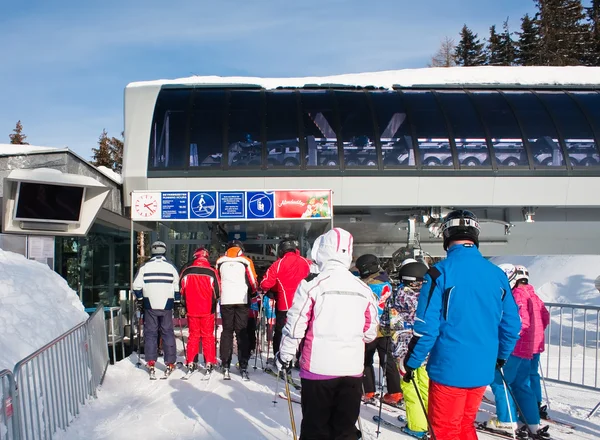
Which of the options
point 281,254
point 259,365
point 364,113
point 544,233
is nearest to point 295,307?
point 281,254

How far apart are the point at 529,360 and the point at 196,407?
3.62 m

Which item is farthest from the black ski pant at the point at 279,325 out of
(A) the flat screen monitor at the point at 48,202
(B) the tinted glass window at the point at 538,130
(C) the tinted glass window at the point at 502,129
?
(B) the tinted glass window at the point at 538,130

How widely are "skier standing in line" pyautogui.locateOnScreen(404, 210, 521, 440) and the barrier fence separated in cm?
268

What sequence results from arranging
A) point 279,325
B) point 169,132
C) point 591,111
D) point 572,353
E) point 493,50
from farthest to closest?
1. point 493,50
2. point 591,111
3. point 169,132
4. point 572,353
5. point 279,325

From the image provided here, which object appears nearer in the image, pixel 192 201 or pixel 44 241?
pixel 44 241

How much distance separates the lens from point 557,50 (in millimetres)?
45094

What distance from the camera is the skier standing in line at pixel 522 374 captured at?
5590 millimetres

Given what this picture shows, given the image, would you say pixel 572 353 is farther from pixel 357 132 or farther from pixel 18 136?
pixel 18 136

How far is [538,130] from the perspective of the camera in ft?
43.6

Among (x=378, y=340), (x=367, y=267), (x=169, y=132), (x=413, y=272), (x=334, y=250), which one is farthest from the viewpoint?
(x=169, y=132)

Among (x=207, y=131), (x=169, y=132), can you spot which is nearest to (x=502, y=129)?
(x=207, y=131)

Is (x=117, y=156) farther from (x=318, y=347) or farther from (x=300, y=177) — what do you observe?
(x=318, y=347)

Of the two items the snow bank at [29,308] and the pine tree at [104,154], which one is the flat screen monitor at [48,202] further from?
the pine tree at [104,154]

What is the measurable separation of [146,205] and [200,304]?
2.97 metres
